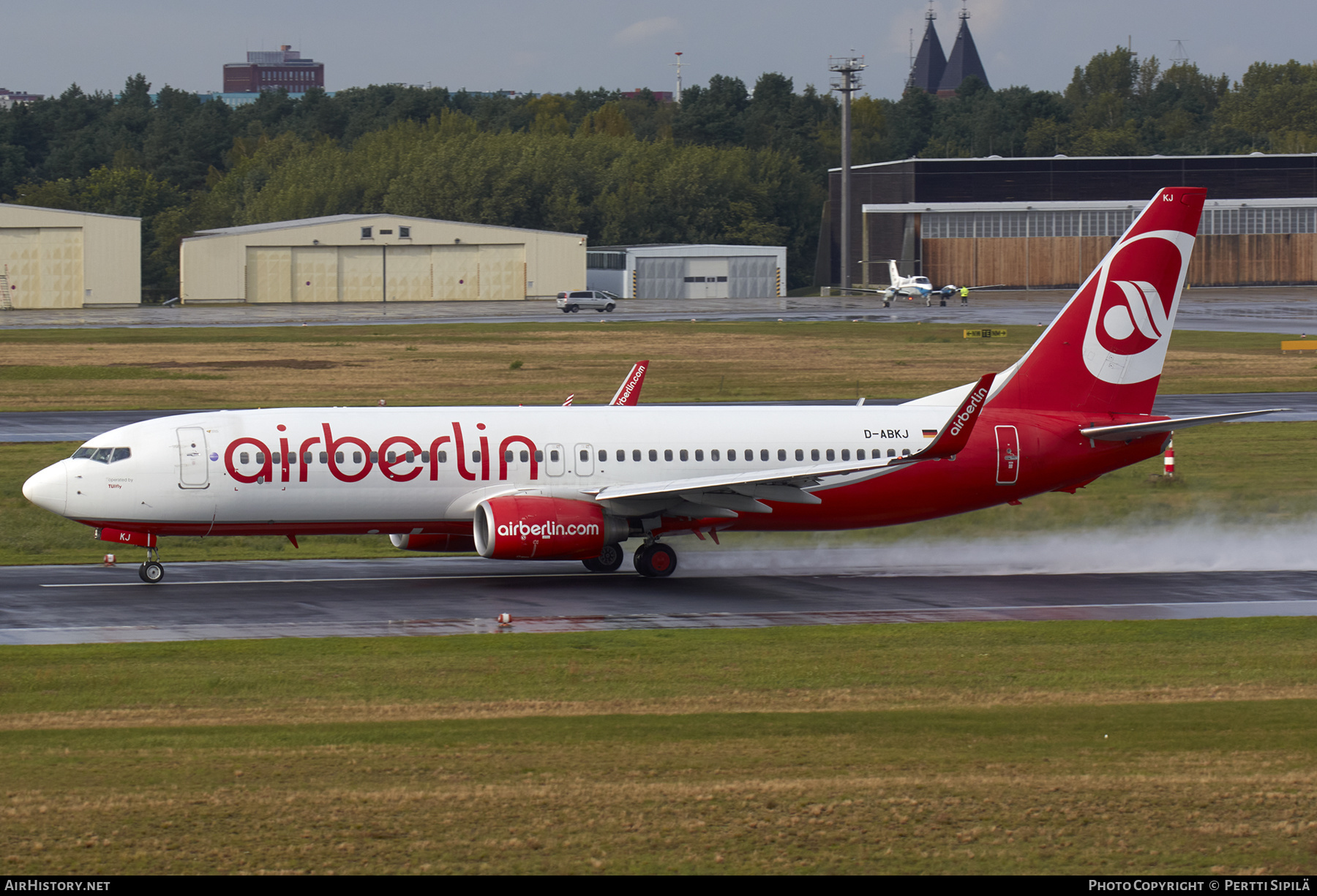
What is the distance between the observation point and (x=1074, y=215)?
157625 millimetres

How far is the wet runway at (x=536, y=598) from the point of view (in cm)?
2841

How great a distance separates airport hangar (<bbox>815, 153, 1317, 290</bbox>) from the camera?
512ft

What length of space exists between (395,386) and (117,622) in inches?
1751

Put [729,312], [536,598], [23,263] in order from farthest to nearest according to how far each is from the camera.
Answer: [23,263]
[729,312]
[536,598]

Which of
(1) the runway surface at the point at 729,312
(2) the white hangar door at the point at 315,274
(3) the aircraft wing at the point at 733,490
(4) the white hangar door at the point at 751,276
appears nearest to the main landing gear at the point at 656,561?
(3) the aircraft wing at the point at 733,490

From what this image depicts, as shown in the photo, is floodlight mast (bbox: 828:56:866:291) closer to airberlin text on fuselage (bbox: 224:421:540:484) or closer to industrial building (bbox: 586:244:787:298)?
industrial building (bbox: 586:244:787:298)

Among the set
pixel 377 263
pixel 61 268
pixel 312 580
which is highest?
pixel 377 263

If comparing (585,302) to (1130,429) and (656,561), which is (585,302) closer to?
(656,561)

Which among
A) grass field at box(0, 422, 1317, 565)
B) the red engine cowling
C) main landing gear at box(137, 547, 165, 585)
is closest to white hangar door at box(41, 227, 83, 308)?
grass field at box(0, 422, 1317, 565)

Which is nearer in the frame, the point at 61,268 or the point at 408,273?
the point at 61,268

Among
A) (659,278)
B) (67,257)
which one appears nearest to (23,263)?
(67,257)

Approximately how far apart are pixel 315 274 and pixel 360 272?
4.39 metres

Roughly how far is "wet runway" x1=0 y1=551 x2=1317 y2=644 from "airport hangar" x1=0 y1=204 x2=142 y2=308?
4395 inches
